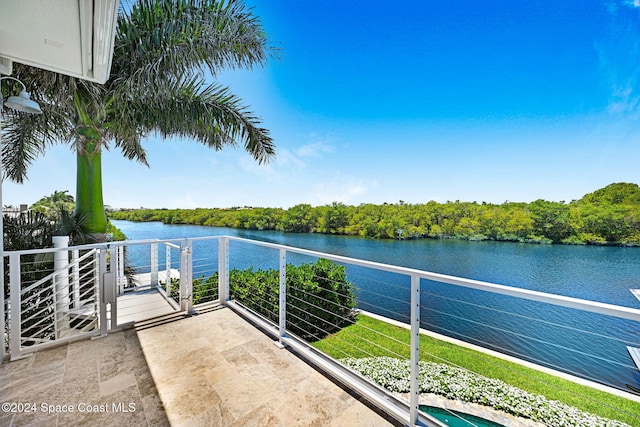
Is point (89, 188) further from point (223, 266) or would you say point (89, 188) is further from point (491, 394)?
point (491, 394)

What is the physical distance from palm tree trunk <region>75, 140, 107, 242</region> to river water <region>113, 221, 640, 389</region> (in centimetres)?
139

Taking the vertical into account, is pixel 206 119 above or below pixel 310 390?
above

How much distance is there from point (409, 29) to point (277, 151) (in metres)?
12.2

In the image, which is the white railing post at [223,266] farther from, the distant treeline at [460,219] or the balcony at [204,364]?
the distant treeline at [460,219]

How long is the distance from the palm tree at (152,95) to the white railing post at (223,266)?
7.28 ft

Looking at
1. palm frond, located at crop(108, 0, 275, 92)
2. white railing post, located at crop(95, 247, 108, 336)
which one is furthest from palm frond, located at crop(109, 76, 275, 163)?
white railing post, located at crop(95, 247, 108, 336)

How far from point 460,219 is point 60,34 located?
35207 mm

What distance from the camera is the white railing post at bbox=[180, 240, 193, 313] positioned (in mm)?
3203

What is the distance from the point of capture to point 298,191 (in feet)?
92.3

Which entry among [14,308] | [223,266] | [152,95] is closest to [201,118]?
[152,95]

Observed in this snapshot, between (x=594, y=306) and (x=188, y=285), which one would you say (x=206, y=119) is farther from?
(x=594, y=306)

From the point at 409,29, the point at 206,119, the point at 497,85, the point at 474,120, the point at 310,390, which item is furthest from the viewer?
the point at 474,120

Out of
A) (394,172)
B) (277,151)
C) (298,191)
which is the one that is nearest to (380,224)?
(394,172)

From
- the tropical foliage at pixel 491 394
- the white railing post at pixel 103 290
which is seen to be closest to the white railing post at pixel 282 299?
the white railing post at pixel 103 290
